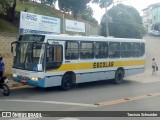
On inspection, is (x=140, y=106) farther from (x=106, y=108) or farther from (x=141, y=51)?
(x=141, y=51)

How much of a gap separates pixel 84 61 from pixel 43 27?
22.3 feet

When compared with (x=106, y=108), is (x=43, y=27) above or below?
above

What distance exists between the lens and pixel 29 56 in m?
15.1

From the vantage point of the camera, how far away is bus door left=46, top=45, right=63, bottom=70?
1498 cm

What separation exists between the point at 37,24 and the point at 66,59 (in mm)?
7103

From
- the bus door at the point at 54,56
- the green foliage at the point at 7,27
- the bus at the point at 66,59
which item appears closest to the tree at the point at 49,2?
the green foliage at the point at 7,27

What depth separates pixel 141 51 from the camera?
2167 centimetres

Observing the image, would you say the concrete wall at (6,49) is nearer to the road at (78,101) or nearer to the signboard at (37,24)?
the signboard at (37,24)

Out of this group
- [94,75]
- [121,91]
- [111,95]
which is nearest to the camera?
[111,95]

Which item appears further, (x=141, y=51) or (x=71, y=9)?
(x=71, y=9)

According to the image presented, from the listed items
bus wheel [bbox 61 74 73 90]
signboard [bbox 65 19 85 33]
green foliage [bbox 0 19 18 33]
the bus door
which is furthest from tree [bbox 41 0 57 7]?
the bus door

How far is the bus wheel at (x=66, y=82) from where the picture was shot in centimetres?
1588

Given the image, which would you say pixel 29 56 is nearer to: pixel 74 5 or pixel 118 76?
pixel 118 76

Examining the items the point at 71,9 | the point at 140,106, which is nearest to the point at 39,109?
the point at 140,106
